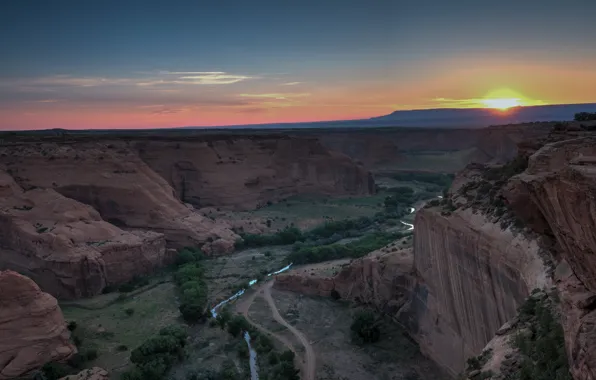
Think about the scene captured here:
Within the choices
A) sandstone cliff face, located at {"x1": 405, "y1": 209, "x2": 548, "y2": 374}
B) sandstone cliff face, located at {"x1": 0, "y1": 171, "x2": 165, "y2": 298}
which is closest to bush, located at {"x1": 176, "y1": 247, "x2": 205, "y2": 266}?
sandstone cliff face, located at {"x1": 0, "y1": 171, "x2": 165, "y2": 298}

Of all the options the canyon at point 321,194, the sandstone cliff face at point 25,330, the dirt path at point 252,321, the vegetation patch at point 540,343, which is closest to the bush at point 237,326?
the dirt path at point 252,321

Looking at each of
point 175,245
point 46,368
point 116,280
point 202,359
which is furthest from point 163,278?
point 46,368

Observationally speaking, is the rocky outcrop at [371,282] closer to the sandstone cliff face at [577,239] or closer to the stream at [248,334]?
the stream at [248,334]

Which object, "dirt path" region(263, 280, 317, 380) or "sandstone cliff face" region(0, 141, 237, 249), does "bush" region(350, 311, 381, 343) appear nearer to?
"dirt path" region(263, 280, 317, 380)

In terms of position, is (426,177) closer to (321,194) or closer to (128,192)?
(321,194)

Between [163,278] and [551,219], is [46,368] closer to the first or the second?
[163,278]

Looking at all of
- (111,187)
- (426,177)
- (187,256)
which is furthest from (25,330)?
(426,177)
